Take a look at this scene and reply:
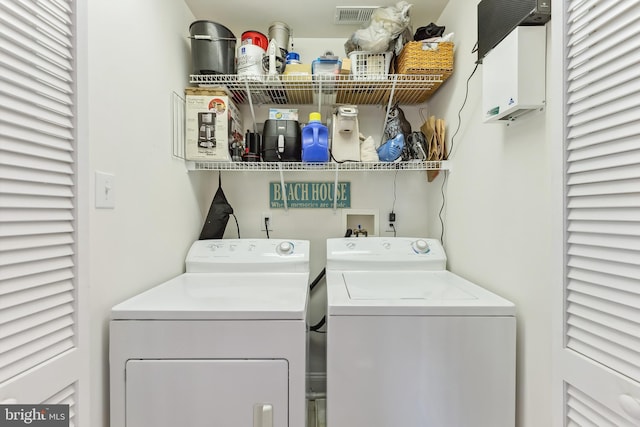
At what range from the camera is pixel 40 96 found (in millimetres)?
795

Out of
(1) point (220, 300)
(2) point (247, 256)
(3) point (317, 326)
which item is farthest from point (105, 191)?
(3) point (317, 326)

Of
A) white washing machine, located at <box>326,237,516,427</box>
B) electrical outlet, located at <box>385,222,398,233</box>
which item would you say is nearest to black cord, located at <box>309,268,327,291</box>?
electrical outlet, located at <box>385,222,398,233</box>

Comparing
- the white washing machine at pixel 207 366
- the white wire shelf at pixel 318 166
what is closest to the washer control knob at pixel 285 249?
the white wire shelf at pixel 318 166

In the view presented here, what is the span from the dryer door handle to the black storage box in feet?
4.39

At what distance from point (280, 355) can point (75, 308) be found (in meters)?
0.68

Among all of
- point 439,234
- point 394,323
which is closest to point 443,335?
point 394,323

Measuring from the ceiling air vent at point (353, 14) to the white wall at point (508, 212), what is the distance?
508 millimetres

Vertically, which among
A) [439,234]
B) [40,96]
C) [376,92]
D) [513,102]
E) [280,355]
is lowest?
[280,355]

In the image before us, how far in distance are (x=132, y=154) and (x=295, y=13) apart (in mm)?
1386

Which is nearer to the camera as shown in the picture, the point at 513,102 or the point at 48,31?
the point at 48,31

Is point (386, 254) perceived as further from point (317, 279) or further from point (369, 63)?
point (369, 63)

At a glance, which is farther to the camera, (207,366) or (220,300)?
(220,300)

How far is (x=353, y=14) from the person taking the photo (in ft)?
6.44

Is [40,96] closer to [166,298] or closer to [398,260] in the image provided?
[166,298]
